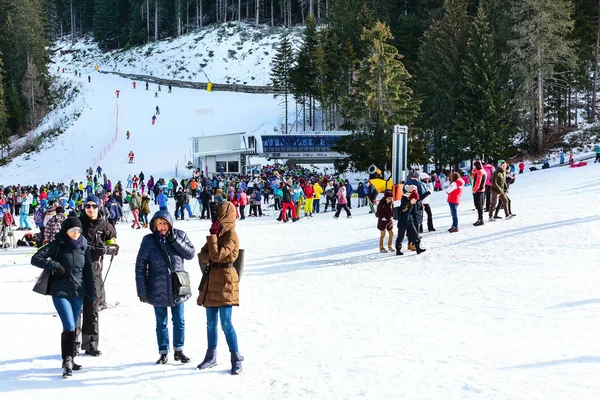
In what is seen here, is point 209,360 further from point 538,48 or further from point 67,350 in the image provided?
point 538,48

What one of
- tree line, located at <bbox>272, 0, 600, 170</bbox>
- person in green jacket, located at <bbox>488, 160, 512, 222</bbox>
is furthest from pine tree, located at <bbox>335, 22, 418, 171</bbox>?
person in green jacket, located at <bbox>488, 160, 512, 222</bbox>

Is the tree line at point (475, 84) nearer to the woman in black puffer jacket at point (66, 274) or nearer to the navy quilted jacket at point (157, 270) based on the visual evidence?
the navy quilted jacket at point (157, 270)

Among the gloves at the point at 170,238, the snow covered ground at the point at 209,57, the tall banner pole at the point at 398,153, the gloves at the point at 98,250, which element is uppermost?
the snow covered ground at the point at 209,57

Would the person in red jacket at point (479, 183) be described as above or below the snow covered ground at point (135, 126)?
below

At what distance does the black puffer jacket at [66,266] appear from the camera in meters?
5.58

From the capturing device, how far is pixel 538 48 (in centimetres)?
3559

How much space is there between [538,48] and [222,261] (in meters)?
35.0

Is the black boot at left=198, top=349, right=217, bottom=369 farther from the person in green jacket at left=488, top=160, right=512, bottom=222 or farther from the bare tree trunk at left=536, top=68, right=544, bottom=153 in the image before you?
the bare tree trunk at left=536, top=68, right=544, bottom=153

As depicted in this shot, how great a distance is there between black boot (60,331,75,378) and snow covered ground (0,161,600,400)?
0.41 feet

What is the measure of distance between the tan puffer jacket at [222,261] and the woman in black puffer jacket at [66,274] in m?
1.24

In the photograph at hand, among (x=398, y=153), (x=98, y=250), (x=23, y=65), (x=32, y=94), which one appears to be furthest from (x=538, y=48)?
(x=23, y=65)

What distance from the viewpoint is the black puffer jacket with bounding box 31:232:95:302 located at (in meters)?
5.58

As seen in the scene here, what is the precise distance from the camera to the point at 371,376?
5.55 m

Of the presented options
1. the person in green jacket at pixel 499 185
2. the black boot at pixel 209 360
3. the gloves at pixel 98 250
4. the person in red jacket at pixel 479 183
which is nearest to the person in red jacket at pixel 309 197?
the person in green jacket at pixel 499 185
